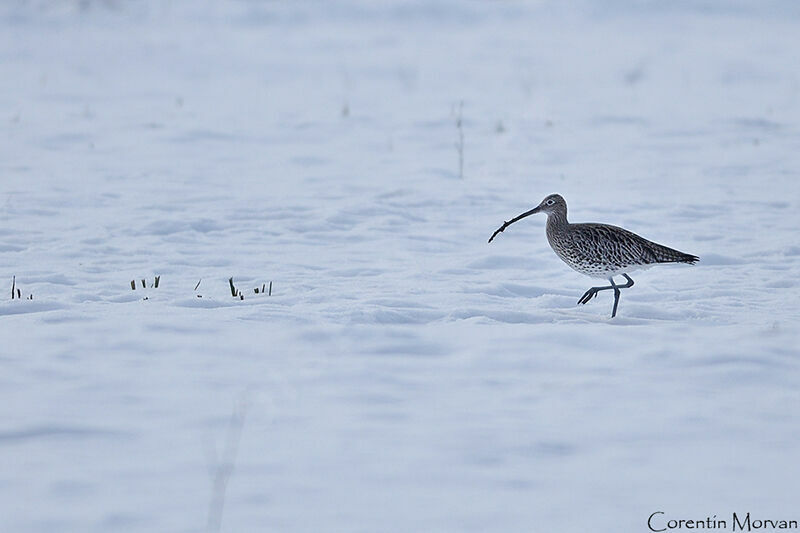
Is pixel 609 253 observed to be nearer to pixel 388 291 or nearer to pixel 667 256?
pixel 667 256

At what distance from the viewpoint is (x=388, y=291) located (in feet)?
26.5

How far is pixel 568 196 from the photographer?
1187 centimetres

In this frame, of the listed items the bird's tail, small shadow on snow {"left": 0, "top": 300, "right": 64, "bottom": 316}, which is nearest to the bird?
the bird's tail

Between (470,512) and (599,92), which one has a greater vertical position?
(599,92)

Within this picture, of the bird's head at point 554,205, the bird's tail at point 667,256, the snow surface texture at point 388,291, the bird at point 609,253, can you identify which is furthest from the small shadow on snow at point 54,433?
the bird's head at point 554,205

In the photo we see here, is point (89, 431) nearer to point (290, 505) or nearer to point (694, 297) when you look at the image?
point (290, 505)

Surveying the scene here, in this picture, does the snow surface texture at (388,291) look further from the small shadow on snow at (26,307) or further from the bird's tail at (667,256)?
the bird's tail at (667,256)

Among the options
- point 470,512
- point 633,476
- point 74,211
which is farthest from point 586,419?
point 74,211

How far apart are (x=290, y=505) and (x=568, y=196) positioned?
8157mm

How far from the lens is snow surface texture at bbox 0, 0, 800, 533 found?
4.32m

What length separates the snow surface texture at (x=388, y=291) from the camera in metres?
4.32

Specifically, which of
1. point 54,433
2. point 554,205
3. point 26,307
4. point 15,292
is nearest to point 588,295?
point 554,205

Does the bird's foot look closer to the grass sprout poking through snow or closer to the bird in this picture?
the bird

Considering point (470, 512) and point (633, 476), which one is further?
point (633, 476)
